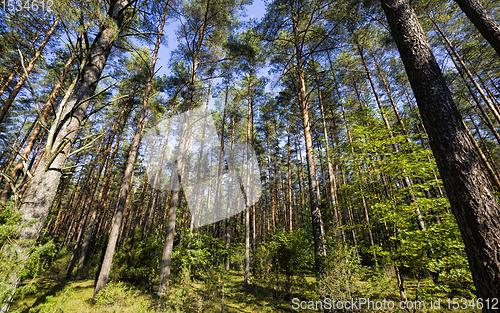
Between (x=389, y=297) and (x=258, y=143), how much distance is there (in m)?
14.8

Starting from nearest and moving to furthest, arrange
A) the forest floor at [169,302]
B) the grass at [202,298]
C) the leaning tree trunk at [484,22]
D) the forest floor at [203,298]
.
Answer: the leaning tree trunk at [484,22] < the forest floor at [203,298] < the grass at [202,298] < the forest floor at [169,302]

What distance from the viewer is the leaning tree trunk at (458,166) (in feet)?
6.46

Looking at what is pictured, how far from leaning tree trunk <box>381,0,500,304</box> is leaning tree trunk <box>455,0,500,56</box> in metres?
1.40

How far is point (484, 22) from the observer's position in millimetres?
3203

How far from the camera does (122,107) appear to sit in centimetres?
1362

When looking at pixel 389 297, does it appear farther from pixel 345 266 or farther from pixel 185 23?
pixel 185 23

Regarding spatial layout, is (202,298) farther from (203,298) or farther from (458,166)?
(458,166)

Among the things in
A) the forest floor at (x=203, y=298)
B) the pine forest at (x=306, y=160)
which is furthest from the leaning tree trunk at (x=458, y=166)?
the forest floor at (x=203, y=298)

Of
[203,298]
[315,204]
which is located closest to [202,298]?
[203,298]

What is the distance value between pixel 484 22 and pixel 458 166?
315 centimetres

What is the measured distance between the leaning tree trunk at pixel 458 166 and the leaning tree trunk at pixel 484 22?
4.60 feet

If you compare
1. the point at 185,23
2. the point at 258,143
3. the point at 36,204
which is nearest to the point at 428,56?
the point at 36,204

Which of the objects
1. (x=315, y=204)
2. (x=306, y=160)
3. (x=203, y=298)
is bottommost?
(x=203, y=298)

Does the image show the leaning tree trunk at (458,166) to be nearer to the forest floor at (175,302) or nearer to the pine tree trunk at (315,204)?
the pine tree trunk at (315,204)
